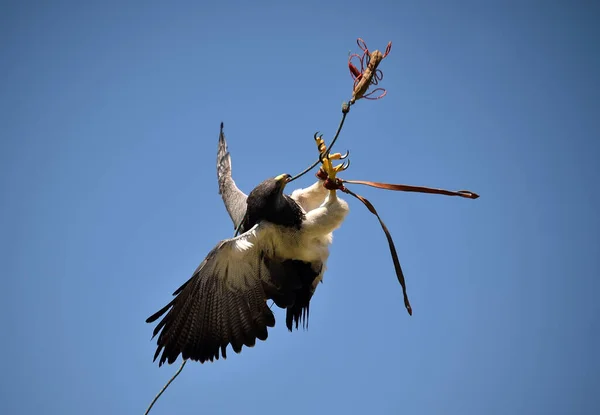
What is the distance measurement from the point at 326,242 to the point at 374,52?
5.68 ft

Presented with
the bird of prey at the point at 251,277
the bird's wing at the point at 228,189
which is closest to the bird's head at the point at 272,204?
the bird of prey at the point at 251,277

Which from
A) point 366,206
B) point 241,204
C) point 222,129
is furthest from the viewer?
point 222,129

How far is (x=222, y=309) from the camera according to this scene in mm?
5629

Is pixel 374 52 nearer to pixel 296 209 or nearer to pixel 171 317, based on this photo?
pixel 296 209

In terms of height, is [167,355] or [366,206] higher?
[366,206]

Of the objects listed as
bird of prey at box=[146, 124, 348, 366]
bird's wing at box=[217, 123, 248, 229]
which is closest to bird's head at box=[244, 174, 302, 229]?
bird of prey at box=[146, 124, 348, 366]

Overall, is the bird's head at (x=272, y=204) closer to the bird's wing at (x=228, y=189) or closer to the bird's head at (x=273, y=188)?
the bird's head at (x=273, y=188)

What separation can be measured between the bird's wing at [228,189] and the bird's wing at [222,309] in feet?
3.77

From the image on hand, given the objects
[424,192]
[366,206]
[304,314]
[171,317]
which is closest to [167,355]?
[171,317]

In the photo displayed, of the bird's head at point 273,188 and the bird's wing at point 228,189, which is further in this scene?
the bird's wing at point 228,189

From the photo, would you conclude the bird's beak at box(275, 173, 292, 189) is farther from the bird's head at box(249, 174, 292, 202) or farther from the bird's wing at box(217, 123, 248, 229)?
the bird's wing at box(217, 123, 248, 229)

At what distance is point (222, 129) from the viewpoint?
8.00m

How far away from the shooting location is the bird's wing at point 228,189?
6.90 m

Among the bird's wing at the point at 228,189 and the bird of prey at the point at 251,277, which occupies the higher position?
the bird's wing at the point at 228,189
